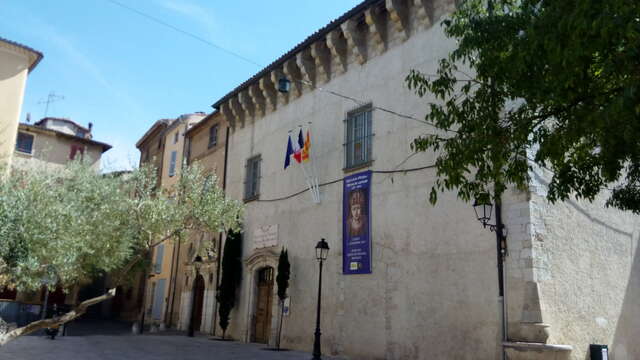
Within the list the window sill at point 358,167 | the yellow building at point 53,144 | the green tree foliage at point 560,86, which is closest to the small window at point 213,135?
the yellow building at point 53,144

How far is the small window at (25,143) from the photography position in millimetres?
30906

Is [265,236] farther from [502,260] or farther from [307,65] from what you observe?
[502,260]

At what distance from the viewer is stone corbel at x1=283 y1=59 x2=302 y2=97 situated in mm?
18312

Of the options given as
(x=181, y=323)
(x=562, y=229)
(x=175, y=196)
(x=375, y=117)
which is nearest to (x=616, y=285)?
(x=562, y=229)

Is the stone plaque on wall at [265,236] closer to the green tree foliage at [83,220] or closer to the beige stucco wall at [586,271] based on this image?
the green tree foliage at [83,220]

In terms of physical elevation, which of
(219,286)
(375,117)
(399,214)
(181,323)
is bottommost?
(181,323)

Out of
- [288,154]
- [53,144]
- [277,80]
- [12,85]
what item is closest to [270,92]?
[277,80]

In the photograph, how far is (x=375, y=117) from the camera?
15023mm

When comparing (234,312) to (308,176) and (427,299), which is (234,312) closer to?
(308,176)

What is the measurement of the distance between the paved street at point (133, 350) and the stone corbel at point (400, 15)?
871 cm

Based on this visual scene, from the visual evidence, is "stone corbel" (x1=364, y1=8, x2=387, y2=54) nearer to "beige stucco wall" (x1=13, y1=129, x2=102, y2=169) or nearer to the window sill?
the window sill

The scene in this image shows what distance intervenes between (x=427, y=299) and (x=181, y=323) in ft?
49.0

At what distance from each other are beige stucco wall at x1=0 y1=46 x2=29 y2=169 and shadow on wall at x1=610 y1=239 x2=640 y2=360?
21.1 metres

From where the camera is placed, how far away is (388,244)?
45.3ft
